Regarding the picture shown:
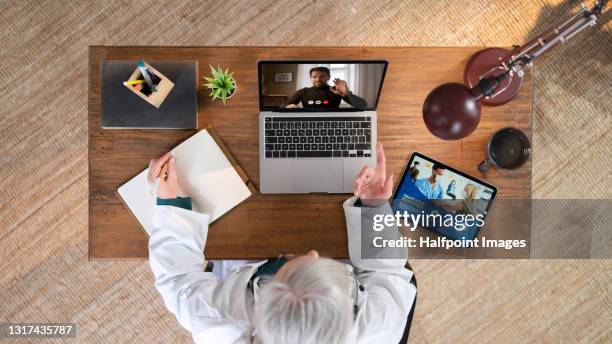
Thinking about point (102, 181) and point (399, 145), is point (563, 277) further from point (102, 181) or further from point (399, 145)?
point (102, 181)

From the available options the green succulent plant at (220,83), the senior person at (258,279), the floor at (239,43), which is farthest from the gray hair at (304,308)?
the floor at (239,43)

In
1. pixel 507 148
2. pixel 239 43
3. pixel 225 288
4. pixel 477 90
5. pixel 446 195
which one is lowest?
pixel 225 288

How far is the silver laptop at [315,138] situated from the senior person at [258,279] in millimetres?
58

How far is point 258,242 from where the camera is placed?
1.24 metres

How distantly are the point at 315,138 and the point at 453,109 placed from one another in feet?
1.32

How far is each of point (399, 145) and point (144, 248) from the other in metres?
0.75

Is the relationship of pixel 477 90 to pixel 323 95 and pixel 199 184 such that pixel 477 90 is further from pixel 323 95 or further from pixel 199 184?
pixel 199 184

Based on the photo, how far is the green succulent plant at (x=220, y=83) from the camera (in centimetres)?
118

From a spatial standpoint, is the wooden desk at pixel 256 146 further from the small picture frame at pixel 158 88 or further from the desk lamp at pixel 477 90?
the desk lamp at pixel 477 90

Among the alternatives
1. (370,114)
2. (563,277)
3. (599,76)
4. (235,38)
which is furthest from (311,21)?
(563,277)

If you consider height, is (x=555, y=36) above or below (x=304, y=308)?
above

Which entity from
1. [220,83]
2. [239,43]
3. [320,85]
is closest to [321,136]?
[320,85]

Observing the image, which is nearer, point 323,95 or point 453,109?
point 453,109

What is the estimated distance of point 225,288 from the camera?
1105 millimetres
